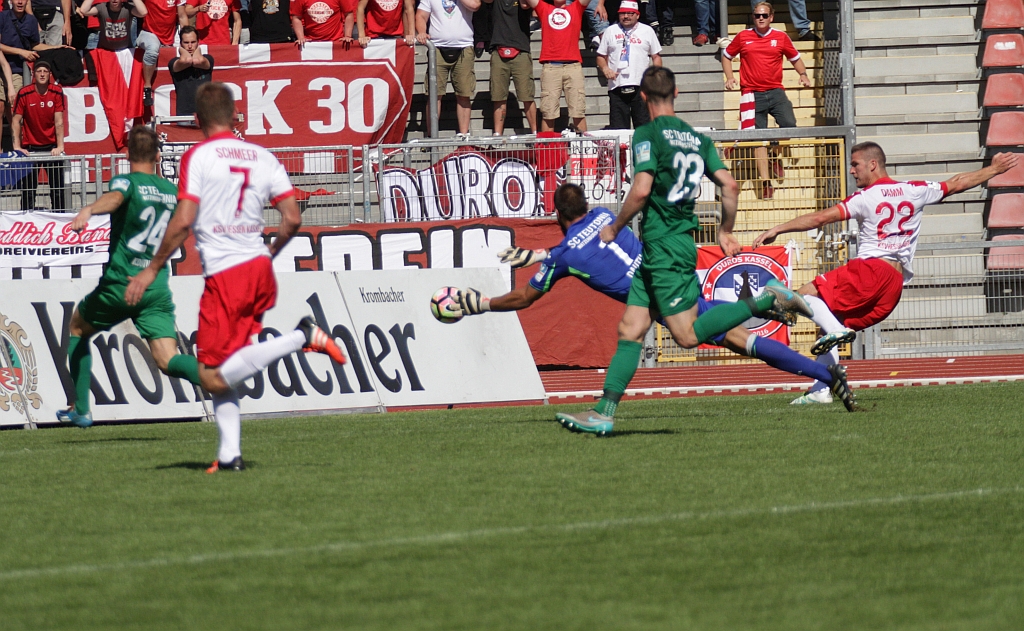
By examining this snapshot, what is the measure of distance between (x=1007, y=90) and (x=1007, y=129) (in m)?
0.56

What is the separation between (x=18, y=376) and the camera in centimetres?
1173

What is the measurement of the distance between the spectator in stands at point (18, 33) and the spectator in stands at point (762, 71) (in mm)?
9925

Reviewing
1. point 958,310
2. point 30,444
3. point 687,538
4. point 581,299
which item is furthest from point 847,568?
point 958,310

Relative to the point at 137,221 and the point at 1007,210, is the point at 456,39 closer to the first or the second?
the point at 1007,210

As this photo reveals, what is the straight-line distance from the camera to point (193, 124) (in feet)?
59.6

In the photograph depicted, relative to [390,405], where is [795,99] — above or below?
above

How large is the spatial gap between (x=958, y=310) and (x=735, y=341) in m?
10.0

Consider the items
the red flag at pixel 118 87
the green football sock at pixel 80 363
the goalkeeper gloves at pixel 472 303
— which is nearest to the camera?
the goalkeeper gloves at pixel 472 303

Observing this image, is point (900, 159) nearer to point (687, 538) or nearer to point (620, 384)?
point (620, 384)

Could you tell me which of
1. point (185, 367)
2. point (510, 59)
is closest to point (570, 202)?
point (185, 367)

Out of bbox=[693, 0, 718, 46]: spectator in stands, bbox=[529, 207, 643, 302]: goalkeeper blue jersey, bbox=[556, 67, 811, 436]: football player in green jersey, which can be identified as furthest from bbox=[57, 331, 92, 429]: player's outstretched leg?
bbox=[693, 0, 718, 46]: spectator in stands

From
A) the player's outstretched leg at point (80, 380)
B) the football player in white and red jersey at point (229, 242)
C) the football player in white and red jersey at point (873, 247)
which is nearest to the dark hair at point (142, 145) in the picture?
the player's outstretched leg at point (80, 380)

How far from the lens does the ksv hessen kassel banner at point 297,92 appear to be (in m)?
18.6

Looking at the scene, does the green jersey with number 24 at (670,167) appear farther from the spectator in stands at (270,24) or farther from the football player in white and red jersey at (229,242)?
the spectator in stands at (270,24)
